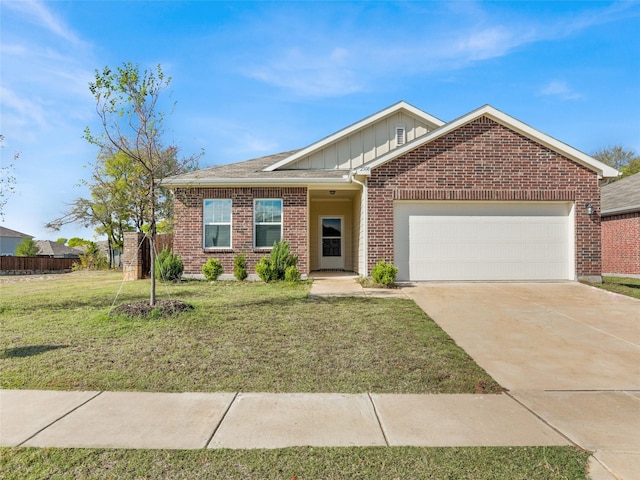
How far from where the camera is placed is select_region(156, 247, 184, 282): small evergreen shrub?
38.6ft

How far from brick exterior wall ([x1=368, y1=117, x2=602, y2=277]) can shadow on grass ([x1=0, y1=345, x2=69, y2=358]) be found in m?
8.01

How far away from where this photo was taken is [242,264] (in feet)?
39.9

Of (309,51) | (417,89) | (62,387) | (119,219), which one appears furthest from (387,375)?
(119,219)

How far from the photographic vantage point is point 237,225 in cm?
1262

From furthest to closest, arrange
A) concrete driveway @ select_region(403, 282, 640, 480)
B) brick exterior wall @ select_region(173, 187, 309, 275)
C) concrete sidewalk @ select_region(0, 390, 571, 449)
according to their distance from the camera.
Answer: brick exterior wall @ select_region(173, 187, 309, 275), concrete driveway @ select_region(403, 282, 640, 480), concrete sidewalk @ select_region(0, 390, 571, 449)

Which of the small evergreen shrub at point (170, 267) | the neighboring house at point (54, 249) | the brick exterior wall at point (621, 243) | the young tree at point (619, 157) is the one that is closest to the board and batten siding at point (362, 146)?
the small evergreen shrub at point (170, 267)

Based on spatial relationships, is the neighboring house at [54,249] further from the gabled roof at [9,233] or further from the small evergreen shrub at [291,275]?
the small evergreen shrub at [291,275]

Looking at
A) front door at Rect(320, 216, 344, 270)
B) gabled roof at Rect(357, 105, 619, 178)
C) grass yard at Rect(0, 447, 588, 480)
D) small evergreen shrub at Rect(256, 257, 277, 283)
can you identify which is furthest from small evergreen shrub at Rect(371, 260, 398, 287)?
grass yard at Rect(0, 447, 588, 480)

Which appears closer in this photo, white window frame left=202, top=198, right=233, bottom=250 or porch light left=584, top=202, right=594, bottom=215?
porch light left=584, top=202, right=594, bottom=215

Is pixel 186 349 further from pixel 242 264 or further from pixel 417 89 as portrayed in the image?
pixel 417 89

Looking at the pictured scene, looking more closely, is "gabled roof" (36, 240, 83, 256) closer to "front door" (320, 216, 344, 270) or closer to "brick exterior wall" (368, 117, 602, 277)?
"front door" (320, 216, 344, 270)

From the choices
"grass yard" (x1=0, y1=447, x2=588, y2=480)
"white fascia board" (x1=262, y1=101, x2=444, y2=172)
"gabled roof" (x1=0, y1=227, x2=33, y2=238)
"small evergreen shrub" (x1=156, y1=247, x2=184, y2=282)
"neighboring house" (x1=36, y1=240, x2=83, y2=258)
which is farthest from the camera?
"neighboring house" (x1=36, y1=240, x2=83, y2=258)

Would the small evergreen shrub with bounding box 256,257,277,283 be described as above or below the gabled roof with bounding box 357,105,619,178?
below

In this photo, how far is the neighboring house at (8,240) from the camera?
151 feet
